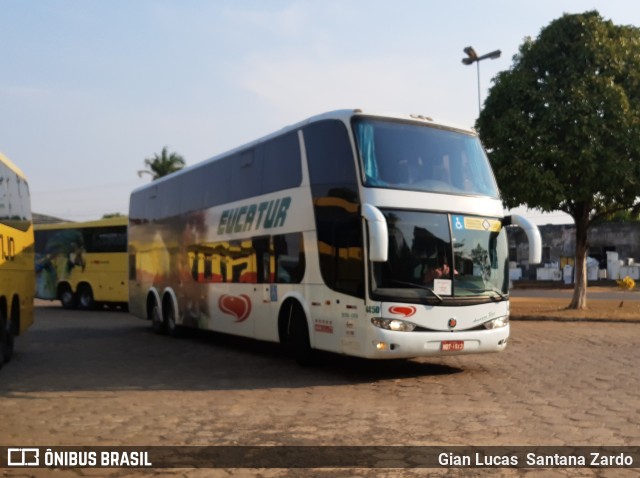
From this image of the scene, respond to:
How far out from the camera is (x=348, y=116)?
1111 cm

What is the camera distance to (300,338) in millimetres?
12195

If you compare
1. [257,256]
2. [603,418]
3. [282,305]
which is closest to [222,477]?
[603,418]

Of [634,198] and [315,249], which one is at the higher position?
[634,198]

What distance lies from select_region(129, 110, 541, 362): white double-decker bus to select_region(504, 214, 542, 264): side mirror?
0.02 metres

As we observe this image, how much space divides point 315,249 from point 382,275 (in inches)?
59.9

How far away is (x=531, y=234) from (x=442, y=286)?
67.5 inches

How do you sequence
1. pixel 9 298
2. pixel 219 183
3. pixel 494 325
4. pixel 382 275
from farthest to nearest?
pixel 219 183 → pixel 9 298 → pixel 494 325 → pixel 382 275

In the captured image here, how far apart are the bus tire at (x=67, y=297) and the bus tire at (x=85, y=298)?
29 centimetres

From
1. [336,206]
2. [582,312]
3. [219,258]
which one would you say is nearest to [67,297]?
[219,258]

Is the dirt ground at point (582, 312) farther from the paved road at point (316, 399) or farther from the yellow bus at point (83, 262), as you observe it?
the yellow bus at point (83, 262)

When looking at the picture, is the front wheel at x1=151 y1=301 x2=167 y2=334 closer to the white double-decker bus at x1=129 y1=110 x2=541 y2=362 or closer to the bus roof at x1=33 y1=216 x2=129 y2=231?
the white double-decker bus at x1=129 y1=110 x2=541 y2=362

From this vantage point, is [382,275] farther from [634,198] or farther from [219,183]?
[634,198]

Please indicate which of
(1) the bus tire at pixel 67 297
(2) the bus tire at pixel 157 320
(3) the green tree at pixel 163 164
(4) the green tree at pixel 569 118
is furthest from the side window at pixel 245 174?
(3) the green tree at pixel 163 164

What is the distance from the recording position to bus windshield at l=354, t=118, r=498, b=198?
10.9 metres
